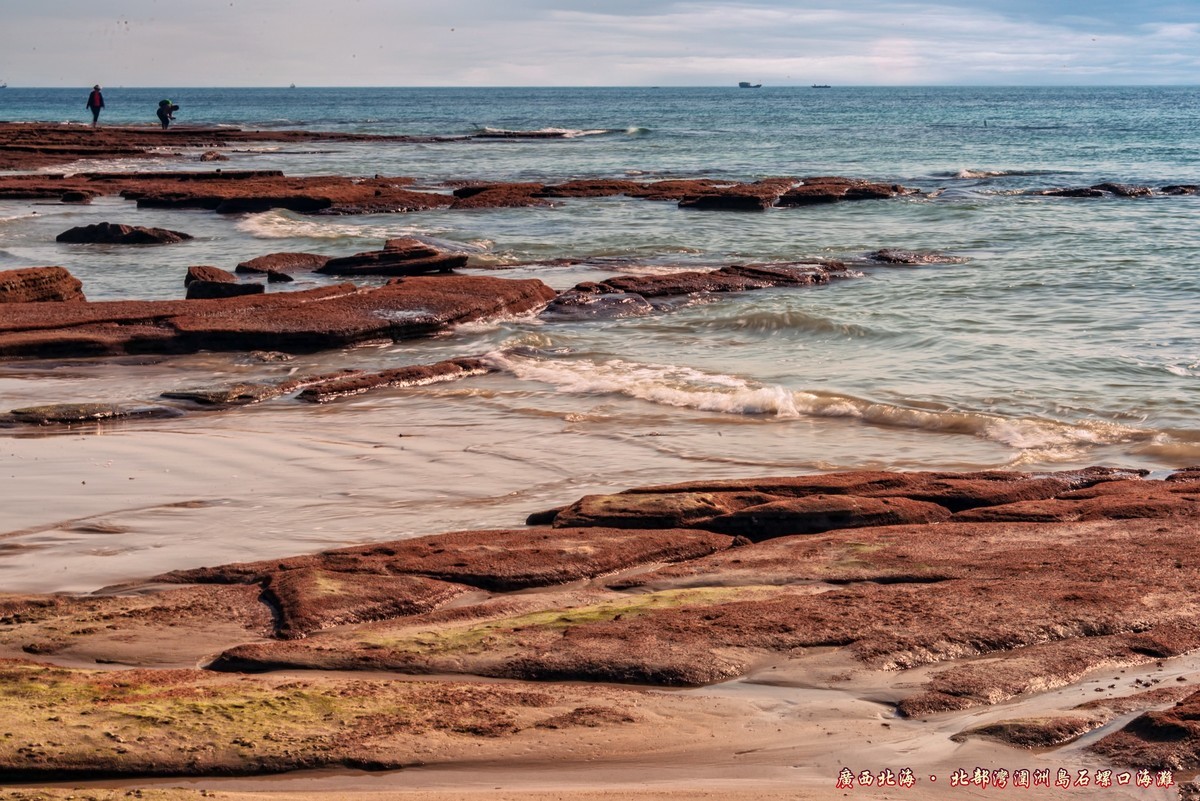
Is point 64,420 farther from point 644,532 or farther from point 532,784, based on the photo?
point 532,784

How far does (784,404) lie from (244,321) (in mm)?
5343

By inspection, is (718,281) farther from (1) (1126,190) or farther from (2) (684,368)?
(1) (1126,190)

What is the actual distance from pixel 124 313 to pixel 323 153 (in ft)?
123

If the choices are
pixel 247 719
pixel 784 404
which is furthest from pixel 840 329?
pixel 247 719

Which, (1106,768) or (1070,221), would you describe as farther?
(1070,221)

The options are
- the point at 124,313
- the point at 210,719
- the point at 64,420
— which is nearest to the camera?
the point at 210,719

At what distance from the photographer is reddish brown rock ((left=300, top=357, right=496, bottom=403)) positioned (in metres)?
10.1

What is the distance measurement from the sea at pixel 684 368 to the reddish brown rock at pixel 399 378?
0.65 ft

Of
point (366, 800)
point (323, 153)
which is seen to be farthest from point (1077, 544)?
point (323, 153)

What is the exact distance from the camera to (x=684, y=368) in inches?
444

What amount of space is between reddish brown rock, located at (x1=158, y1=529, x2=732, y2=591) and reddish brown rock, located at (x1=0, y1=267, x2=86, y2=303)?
8760 millimetres

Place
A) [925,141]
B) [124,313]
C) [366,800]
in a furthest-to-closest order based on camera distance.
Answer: [925,141], [124,313], [366,800]

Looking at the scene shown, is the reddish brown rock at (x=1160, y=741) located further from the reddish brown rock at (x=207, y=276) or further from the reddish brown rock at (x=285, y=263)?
the reddish brown rock at (x=285, y=263)

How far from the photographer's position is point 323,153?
47.9 metres
